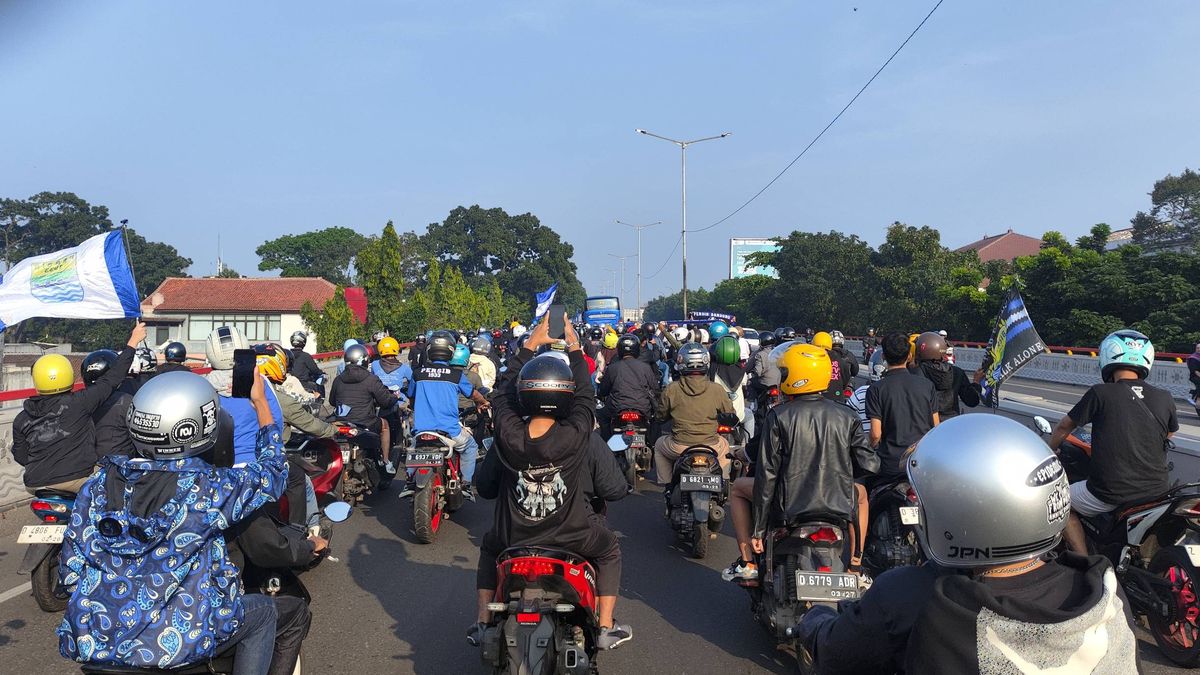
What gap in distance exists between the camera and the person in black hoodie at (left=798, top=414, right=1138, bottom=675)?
6.11 feet

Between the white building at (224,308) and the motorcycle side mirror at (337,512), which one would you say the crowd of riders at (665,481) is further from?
the white building at (224,308)

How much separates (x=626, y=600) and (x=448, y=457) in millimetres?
2570

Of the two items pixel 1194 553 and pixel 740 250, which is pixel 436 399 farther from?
pixel 740 250

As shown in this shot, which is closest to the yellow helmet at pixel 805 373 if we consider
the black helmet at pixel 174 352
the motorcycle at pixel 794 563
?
the motorcycle at pixel 794 563

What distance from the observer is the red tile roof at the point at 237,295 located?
204 feet

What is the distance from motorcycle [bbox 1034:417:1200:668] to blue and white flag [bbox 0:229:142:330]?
9.03 m

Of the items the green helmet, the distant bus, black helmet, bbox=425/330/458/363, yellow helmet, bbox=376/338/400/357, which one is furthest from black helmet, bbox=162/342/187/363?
the distant bus

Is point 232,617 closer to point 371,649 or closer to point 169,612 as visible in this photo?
point 169,612

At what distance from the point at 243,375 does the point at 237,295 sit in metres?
63.4

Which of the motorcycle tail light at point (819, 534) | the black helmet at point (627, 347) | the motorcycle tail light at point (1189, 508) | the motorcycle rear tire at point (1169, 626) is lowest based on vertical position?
the motorcycle rear tire at point (1169, 626)

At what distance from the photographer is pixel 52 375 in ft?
20.3

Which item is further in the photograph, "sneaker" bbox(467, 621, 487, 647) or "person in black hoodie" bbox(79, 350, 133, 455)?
"person in black hoodie" bbox(79, 350, 133, 455)

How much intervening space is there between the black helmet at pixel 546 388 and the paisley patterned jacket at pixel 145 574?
1480 mm

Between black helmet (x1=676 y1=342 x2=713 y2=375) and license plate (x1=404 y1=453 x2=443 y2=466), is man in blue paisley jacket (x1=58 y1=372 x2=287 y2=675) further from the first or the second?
black helmet (x1=676 y1=342 x2=713 y2=375)
